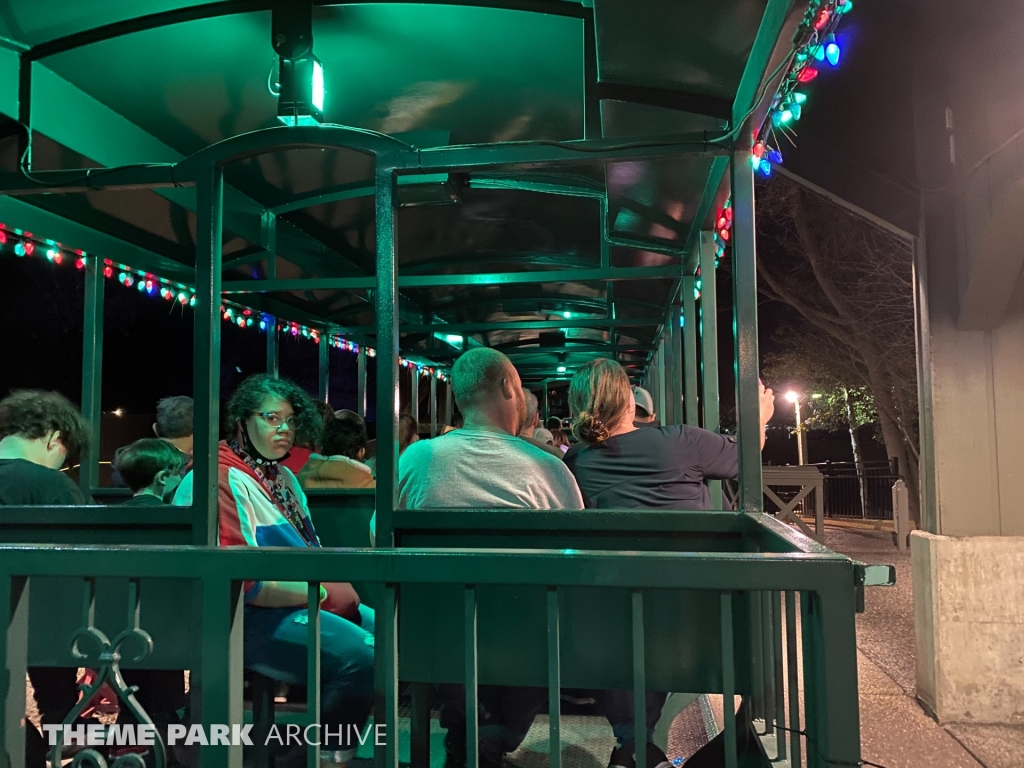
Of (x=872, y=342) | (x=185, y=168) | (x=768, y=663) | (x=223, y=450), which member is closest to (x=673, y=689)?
(x=768, y=663)

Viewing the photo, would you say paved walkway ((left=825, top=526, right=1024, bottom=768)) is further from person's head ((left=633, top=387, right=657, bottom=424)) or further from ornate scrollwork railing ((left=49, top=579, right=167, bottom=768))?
ornate scrollwork railing ((left=49, top=579, right=167, bottom=768))

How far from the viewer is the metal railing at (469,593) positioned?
179 cm

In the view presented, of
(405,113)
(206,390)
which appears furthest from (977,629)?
(405,113)

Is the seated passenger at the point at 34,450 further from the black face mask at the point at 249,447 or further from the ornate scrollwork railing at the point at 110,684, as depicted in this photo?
the ornate scrollwork railing at the point at 110,684

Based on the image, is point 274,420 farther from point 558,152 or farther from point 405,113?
point 405,113

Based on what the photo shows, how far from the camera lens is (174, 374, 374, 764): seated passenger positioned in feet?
9.65

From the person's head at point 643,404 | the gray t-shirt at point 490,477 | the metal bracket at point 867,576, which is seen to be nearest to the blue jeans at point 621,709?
the gray t-shirt at point 490,477

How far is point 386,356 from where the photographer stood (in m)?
2.90

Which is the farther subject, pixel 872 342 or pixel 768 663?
pixel 872 342

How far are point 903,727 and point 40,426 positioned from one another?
176 inches

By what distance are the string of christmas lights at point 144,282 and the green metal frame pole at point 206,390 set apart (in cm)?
52

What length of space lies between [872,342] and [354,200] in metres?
12.1

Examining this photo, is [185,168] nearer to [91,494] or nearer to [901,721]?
[91,494]

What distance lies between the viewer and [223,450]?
10.4 feet
